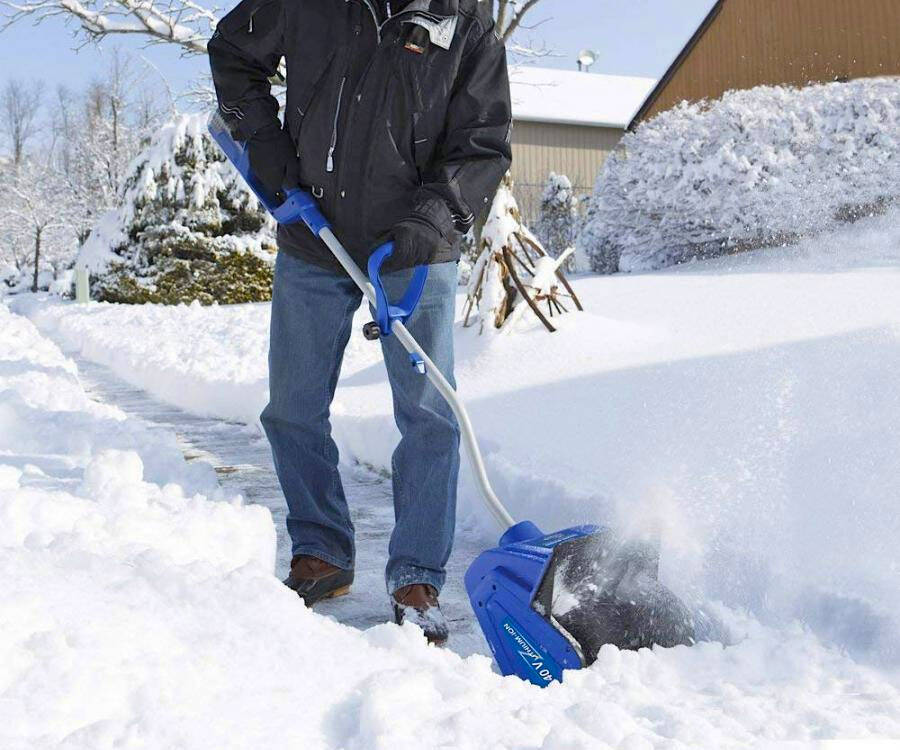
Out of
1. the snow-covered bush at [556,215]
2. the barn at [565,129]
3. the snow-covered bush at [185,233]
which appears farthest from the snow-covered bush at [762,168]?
the barn at [565,129]

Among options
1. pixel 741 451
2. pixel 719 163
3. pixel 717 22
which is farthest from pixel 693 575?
pixel 717 22

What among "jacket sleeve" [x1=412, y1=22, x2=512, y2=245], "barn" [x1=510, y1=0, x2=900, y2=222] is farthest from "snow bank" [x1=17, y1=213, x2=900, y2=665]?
"barn" [x1=510, y1=0, x2=900, y2=222]

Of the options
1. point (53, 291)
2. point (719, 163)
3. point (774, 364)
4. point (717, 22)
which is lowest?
point (53, 291)

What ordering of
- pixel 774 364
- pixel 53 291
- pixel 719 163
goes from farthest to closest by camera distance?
pixel 53 291 → pixel 719 163 → pixel 774 364

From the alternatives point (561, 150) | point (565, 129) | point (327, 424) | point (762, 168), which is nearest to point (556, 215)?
point (762, 168)

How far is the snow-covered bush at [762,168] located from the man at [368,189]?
26.1 ft

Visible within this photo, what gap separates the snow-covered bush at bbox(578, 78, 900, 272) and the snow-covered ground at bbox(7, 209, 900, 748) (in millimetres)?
4126

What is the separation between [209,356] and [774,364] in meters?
4.95

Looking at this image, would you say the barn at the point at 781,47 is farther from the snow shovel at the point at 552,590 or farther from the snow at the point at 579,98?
the snow shovel at the point at 552,590

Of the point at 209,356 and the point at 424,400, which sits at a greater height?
the point at 424,400

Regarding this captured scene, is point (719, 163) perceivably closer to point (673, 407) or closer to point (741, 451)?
point (673, 407)

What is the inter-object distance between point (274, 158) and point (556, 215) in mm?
18362

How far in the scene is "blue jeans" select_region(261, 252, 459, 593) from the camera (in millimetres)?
2717

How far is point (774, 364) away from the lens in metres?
4.70
